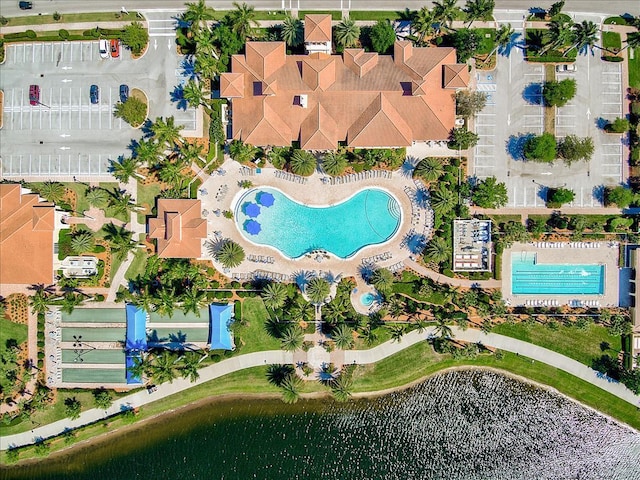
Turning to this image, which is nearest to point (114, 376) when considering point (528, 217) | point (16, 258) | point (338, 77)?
point (16, 258)

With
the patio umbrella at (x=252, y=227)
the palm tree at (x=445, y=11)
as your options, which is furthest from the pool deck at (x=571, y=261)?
the patio umbrella at (x=252, y=227)


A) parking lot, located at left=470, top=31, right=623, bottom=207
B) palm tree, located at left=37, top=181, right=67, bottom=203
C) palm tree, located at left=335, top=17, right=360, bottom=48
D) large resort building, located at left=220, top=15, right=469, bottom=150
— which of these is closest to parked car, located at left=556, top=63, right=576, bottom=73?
parking lot, located at left=470, top=31, right=623, bottom=207

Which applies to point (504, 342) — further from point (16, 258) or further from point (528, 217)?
point (16, 258)

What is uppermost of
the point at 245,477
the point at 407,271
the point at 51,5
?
the point at 51,5

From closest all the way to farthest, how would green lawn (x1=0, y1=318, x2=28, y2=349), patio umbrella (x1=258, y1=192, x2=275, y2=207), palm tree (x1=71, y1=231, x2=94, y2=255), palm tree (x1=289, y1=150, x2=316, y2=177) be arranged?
palm tree (x1=289, y1=150, x2=316, y2=177) < palm tree (x1=71, y1=231, x2=94, y2=255) < patio umbrella (x1=258, y1=192, x2=275, y2=207) < green lawn (x1=0, y1=318, x2=28, y2=349)

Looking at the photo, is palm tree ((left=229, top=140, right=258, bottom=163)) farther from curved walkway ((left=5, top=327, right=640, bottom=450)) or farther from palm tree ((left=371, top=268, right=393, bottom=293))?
curved walkway ((left=5, top=327, right=640, bottom=450))

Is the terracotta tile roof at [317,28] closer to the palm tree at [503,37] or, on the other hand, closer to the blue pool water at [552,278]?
the palm tree at [503,37]

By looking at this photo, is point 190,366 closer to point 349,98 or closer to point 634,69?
point 349,98
